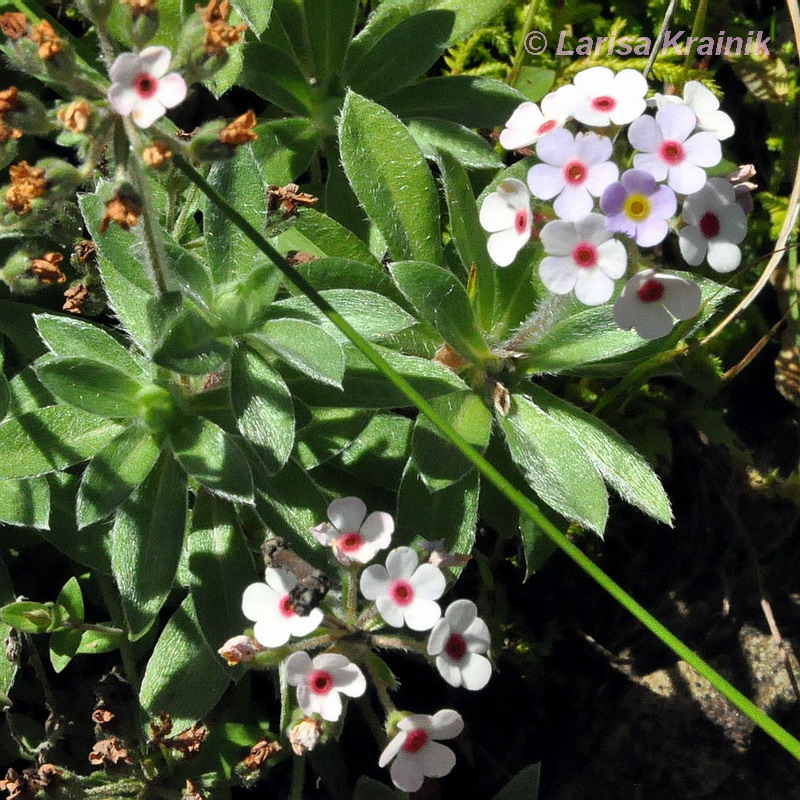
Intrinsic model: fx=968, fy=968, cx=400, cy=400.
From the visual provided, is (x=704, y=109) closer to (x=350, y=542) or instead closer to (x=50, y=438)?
(x=350, y=542)

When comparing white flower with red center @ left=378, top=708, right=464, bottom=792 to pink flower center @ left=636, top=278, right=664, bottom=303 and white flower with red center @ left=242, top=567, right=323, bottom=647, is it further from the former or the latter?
pink flower center @ left=636, top=278, right=664, bottom=303

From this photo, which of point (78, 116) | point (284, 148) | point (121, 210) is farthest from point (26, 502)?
point (284, 148)

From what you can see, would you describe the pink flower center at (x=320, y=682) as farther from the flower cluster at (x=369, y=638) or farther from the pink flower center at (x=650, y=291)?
the pink flower center at (x=650, y=291)

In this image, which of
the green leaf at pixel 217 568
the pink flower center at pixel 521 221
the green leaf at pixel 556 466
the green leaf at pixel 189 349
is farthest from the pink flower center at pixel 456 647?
the pink flower center at pixel 521 221

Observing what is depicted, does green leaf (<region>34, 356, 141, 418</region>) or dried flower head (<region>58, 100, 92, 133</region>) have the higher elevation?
dried flower head (<region>58, 100, 92, 133</region>)

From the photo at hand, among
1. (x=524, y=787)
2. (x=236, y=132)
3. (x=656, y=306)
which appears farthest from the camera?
(x=524, y=787)

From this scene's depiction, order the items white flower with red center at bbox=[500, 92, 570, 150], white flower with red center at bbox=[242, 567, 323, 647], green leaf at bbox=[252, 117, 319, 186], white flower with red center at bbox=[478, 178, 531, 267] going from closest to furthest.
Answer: white flower with red center at bbox=[242, 567, 323, 647] → white flower with red center at bbox=[478, 178, 531, 267] → white flower with red center at bbox=[500, 92, 570, 150] → green leaf at bbox=[252, 117, 319, 186]

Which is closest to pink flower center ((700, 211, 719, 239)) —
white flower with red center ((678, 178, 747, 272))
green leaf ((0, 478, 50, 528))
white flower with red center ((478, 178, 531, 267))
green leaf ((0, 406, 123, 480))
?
white flower with red center ((678, 178, 747, 272))
